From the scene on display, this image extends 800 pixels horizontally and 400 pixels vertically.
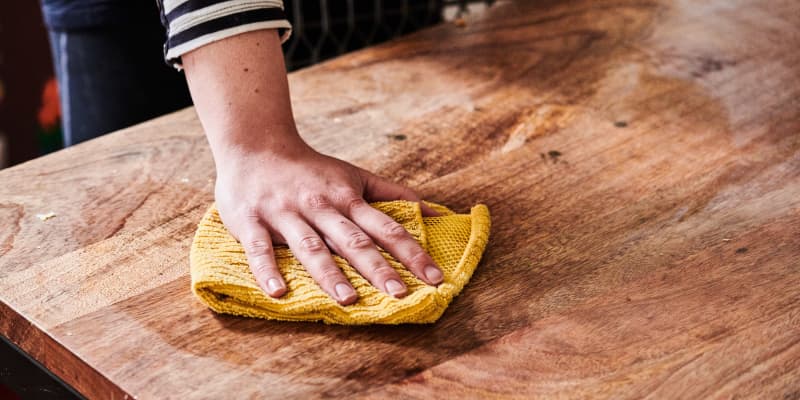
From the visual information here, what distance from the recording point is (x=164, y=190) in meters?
0.83

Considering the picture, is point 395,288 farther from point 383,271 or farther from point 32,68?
point 32,68

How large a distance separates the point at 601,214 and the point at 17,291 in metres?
0.49

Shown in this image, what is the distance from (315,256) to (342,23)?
3.00ft

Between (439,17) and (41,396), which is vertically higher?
(41,396)

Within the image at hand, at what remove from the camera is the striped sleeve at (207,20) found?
30.2 inches

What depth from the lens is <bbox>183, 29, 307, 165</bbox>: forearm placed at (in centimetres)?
76

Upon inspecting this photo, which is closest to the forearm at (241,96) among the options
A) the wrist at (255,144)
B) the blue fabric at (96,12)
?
the wrist at (255,144)

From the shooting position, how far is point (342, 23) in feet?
4.93

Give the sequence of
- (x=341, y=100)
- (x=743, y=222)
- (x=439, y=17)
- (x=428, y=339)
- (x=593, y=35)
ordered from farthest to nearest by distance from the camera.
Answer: (x=439, y=17) → (x=593, y=35) → (x=341, y=100) → (x=743, y=222) → (x=428, y=339)

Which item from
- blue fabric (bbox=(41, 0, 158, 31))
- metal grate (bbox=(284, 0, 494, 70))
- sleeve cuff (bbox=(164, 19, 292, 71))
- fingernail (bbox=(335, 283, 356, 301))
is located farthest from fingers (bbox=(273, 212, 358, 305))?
metal grate (bbox=(284, 0, 494, 70))

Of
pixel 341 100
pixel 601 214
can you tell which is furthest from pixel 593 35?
pixel 601 214

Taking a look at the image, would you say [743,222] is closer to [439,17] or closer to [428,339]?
[428,339]

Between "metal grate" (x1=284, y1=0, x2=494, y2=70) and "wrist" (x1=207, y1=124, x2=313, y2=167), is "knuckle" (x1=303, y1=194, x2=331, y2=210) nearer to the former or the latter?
"wrist" (x1=207, y1=124, x2=313, y2=167)

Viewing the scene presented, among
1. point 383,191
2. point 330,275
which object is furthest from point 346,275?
point 383,191
